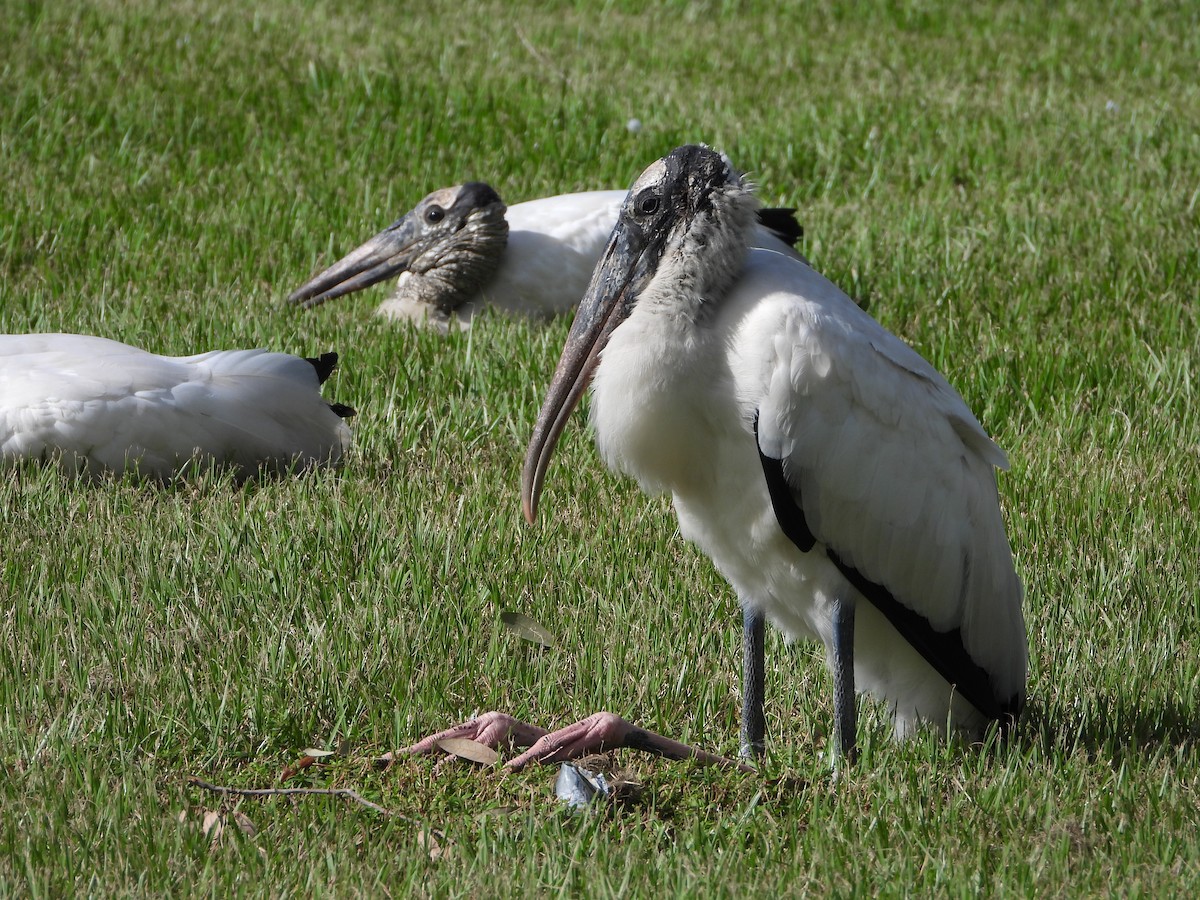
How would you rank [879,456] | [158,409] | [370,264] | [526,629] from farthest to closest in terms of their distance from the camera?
[370,264] → [158,409] → [526,629] → [879,456]

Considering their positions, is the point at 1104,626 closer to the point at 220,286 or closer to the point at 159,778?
the point at 159,778

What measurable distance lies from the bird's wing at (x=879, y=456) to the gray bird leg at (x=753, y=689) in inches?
12.3

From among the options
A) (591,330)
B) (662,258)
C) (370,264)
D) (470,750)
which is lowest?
(370,264)

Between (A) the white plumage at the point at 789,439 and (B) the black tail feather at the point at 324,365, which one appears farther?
(B) the black tail feather at the point at 324,365

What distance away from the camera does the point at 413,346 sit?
6098mm

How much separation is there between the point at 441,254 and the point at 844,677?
4258 mm

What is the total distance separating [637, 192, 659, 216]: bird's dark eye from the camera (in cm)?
321

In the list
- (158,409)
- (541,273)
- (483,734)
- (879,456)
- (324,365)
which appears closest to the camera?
(879,456)

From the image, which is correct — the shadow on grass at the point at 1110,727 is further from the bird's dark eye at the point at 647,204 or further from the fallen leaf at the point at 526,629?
the bird's dark eye at the point at 647,204

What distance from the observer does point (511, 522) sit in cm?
446

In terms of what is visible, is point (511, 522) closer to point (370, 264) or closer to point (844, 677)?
point (844, 677)

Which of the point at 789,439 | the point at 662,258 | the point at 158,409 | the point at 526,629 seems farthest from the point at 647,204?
the point at 158,409

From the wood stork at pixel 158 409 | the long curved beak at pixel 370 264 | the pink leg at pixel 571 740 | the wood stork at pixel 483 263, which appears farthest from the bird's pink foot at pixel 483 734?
the long curved beak at pixel 370 264

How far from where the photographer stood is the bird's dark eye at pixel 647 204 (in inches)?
126
